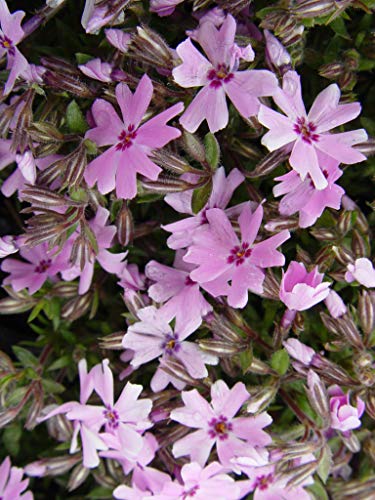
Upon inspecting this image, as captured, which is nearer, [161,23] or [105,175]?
[105,175]

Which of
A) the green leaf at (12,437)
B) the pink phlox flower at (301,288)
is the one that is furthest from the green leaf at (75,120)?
the green leaf at (12,437)

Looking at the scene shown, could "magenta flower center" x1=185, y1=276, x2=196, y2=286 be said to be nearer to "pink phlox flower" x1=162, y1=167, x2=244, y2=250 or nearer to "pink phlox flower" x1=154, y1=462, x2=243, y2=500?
Result: "pink phlox flower" x1=162, y1=167, x2=244, y2=250

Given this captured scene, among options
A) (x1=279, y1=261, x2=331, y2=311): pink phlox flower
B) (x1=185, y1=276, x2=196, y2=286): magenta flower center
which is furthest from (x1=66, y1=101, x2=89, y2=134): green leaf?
(x1=279, y1=261, x2=331, y2=311): pink phlox flower

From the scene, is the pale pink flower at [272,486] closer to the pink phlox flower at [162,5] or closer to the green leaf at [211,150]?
the green leaf at [211,150]

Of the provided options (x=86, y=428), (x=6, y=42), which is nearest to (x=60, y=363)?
(x=86, y=428)

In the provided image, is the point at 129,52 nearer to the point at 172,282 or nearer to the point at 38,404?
the point at 172,282

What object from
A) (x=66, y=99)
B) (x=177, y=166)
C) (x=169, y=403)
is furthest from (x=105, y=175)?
(x=169, y=403)

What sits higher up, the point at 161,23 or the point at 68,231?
the point at 161,23

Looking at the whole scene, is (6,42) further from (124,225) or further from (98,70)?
(124,225)
